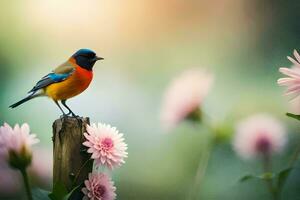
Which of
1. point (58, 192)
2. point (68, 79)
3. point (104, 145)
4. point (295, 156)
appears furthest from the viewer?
point (295, 156)

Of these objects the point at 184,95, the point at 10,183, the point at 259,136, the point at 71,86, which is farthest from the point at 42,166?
the point at 259,136

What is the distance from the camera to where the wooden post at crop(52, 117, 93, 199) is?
154cm

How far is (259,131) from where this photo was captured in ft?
6.44

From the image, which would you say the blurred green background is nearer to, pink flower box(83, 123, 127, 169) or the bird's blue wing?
the bird's blue wing

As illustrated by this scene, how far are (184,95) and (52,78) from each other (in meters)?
0.44

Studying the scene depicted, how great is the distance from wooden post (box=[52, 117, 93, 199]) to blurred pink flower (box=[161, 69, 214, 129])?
18.7 inches

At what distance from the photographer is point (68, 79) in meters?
1.79

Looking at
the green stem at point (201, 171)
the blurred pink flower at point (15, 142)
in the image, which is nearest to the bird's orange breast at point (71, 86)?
the blurred pink flower at point (15, 142)

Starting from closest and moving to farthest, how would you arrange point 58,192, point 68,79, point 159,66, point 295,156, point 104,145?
1. point 58,192
2. point 104,145
3. point 68,79
4. point 295,156
5. point 159,66

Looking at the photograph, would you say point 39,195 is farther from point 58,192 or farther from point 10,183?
point 10,183

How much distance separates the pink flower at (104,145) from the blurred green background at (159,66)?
1.13 feet

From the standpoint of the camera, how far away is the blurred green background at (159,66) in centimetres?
197

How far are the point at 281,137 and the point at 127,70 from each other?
21.8 inches

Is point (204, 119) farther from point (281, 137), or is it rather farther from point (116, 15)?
point (116, 15)
